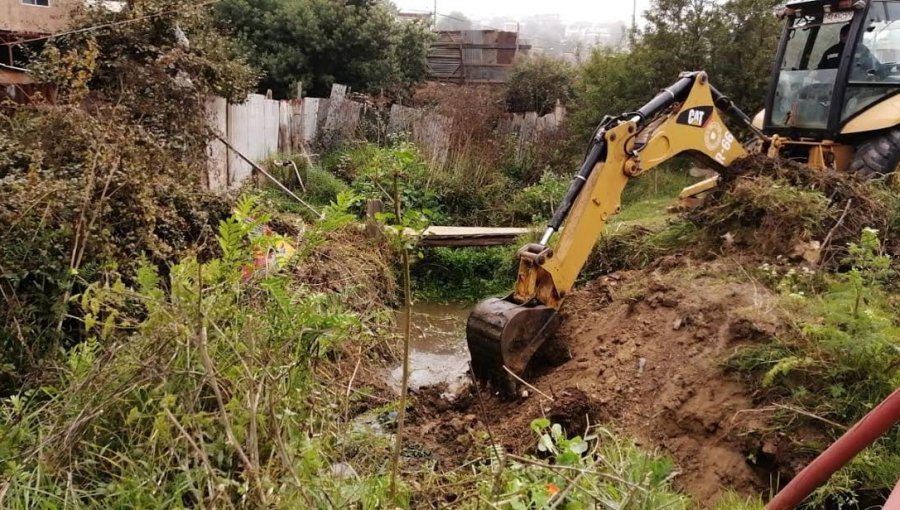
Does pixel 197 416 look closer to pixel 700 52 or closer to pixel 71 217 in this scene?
pixel 71 217

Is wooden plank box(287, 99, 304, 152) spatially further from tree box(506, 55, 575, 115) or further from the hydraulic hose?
the hydraulic hose

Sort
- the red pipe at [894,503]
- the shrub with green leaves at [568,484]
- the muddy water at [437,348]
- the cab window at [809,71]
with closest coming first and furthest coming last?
1. the red pipe at [894,503]
2. the shrub with green leaves at [568,484]
3. the muddy water at [437,348]
4. the cab window at [809,71]

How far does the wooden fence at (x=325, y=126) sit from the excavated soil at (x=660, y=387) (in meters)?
A: 6.37

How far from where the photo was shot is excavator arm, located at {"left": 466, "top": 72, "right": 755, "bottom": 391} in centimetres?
493

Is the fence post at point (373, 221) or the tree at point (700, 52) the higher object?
the tree at point (700, 52)

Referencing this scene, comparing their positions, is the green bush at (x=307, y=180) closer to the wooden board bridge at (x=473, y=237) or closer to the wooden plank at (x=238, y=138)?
the wooden plank at (x=238, y=138)

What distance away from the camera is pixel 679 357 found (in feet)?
15.1

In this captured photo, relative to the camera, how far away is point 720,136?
607cm

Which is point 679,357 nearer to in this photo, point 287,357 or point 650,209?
point 287,357

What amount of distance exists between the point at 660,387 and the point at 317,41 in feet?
42.3

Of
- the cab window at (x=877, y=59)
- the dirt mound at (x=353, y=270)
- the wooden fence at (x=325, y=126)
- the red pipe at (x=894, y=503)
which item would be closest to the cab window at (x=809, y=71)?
the cab window at (x=877, y=59)

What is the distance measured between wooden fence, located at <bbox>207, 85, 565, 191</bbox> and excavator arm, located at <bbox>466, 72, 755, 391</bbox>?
20.5ft

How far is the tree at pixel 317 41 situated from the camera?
1528 centimetres

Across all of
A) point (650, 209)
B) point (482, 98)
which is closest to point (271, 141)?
point (482, 98)
